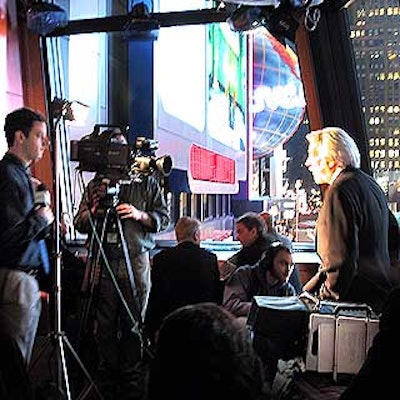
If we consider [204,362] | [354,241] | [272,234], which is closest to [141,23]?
[272,234]

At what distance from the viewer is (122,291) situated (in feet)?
11.3

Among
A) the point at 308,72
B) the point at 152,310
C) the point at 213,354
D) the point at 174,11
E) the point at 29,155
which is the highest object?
the point at 174,11

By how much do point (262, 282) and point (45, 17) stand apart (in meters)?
2.63

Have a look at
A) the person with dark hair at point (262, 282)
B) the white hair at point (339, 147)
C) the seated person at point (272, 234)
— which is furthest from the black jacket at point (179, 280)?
the white hair at point (339, 147)

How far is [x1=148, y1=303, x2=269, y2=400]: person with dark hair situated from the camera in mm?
1178

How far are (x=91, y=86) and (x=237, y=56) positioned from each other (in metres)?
7.04

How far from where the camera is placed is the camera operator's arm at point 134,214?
3.31 meters

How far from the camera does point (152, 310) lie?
11.6ft

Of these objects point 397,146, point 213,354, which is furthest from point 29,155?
point 397,146

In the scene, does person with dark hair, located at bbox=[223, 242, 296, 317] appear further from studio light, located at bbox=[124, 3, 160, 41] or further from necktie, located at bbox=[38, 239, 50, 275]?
studio light, located at bbox=[124, 3, 160, 41]

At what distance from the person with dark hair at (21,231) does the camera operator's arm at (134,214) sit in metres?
0.69

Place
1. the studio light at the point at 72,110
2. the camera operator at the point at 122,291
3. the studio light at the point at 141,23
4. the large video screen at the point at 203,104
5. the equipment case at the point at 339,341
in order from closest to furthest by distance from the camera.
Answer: the equipment case at the point at 339,341
the camera operator at the point at 122,291
the studio light at the point at 72,110
the studio light at the point at 141,23
the large video screen at the point at 203,104

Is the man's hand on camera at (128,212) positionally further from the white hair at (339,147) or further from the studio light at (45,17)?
the studio light at (45,17)

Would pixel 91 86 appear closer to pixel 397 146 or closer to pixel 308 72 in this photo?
pixel 308 72
